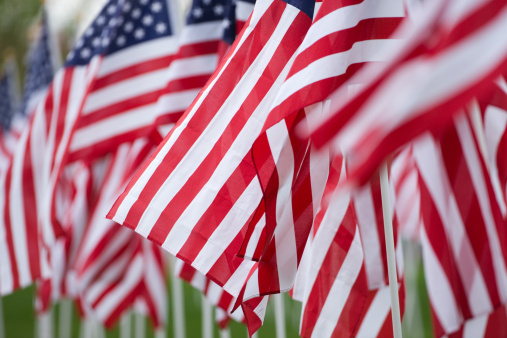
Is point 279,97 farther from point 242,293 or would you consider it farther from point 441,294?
point 441,294

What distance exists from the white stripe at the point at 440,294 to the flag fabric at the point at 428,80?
2800mm

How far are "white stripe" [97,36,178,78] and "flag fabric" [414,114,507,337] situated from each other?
246 centimetres

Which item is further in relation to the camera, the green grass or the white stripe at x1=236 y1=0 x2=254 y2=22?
the green grass

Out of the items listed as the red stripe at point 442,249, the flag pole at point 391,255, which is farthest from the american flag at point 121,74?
the flag pole at point 391,255

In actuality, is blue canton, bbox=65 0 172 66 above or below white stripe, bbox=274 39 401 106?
above

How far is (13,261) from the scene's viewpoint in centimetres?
686

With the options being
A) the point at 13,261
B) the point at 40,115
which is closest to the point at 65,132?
the point at 40,115

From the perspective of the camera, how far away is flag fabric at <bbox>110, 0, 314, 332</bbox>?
362cm

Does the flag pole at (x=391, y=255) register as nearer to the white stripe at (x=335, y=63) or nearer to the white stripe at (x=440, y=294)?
the white stripe at (x=335, y=63)

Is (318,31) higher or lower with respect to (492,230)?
higher

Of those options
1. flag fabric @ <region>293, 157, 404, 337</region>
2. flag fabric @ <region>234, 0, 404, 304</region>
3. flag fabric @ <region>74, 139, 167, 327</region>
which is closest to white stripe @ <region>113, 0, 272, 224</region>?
flag fabric @ <region>234, 0, 404, 304</region>

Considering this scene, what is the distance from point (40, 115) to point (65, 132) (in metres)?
0.78

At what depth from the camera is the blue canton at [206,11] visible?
5.45m

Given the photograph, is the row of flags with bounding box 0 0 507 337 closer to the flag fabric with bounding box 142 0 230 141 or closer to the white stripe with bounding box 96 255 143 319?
the flag fabric with bounding box 142 0 230 141
